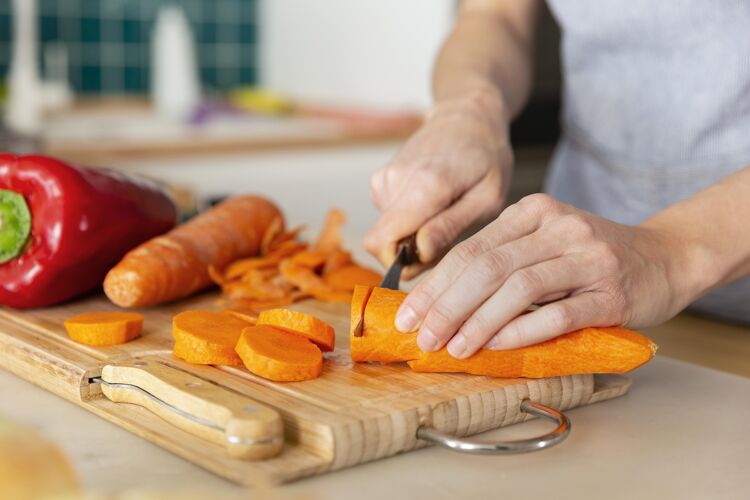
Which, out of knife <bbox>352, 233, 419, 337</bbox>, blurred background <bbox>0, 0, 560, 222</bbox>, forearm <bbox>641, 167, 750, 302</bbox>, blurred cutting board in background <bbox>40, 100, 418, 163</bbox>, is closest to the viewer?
forearm <bbox>641, 167, 750, 302</bbox>

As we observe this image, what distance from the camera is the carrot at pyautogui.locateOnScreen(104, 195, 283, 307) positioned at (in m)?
1.22

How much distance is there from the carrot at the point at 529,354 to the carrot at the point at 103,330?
263 mm

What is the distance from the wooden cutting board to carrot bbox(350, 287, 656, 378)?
1 centimetres

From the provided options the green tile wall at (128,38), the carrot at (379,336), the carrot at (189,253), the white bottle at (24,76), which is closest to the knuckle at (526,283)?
the carrot at (379,336)

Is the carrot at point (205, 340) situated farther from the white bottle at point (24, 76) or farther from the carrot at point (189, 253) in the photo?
the white bottle at point (24, 76)

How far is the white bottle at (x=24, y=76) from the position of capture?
3229mm

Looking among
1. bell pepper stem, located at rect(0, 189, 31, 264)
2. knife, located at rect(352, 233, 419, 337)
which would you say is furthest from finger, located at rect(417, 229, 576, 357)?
bell pepper stem, located at rect(0, 189, 31, 264)

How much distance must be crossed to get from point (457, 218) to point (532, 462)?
0.49 m

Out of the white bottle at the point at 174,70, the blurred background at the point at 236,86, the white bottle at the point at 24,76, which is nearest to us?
the blurred background at the point at 236,86

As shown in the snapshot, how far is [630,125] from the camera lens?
1.61m

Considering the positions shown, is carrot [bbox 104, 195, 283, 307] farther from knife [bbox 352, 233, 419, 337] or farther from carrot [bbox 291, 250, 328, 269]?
knife [bbox 352, 233, 419, 337]

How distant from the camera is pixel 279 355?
96 cm

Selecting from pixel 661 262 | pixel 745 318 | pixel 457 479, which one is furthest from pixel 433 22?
pixel 457 479

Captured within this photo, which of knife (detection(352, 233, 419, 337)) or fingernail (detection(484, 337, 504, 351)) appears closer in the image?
fingernail (detection(484, 337, 504, 351))
